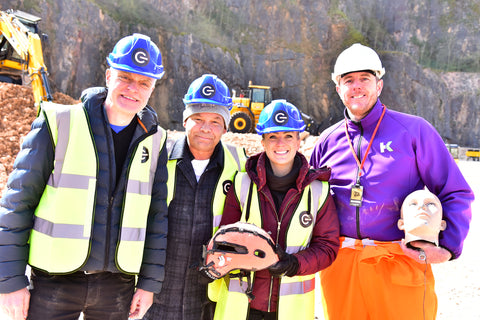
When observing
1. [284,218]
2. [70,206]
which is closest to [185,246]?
[284,218]

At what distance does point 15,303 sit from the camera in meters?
1.89

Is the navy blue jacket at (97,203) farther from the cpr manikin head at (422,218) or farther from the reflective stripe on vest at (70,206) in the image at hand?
the cpr manikin head at (422,218)

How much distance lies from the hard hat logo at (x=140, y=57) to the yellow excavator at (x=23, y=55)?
8.94 metres

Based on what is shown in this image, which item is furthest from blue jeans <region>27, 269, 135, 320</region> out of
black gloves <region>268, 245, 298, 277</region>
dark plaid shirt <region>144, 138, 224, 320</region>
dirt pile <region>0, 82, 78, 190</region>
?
dirt pile <region>0, 82, 78, 190</region>

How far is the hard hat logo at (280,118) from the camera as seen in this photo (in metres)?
2.52

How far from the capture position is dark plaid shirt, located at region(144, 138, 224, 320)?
252 cm

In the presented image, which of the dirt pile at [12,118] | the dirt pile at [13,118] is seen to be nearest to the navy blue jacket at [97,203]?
the dirt pile at [13,118]

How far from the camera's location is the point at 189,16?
104ft

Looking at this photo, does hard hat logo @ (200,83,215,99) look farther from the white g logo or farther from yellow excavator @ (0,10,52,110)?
yellow excavator @ (0,10,52,110)

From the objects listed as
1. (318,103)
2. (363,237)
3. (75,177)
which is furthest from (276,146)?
(318,103)

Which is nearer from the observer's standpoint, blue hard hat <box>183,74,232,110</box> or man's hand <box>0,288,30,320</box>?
man's hand <box>0,288,30,320</box>

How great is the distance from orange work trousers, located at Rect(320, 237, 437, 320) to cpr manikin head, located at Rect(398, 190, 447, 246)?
0.83 feet

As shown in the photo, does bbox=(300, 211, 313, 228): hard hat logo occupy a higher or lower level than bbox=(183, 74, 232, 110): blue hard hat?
lower

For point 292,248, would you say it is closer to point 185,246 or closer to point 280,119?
point 185,246
